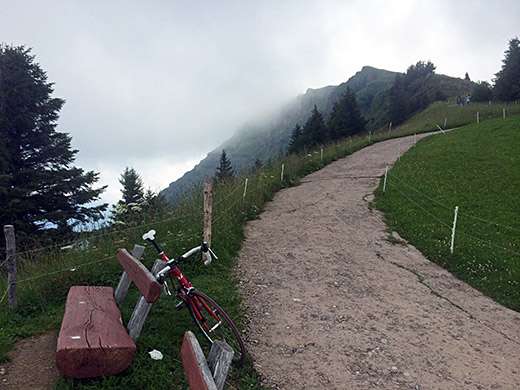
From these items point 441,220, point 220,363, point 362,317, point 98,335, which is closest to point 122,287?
point 98,335

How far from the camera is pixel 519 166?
46.9 ft

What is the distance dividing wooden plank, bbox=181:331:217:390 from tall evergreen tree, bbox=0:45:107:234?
46.9 ft

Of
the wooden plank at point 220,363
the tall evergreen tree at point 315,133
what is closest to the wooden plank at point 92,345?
the wooden plank at point 220,363

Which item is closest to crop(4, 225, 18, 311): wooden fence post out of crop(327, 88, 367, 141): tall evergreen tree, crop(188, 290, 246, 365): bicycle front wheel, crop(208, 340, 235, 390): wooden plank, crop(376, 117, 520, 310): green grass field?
crop(188, 290, 246, 365): bicycle front wheel

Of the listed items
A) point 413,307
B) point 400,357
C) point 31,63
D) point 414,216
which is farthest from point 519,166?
point 31,63

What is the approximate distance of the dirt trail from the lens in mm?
3975

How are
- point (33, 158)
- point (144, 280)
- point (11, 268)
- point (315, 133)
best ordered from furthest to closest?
point (315, 133), point (33, 158), point (11, 268), point (144, 280)

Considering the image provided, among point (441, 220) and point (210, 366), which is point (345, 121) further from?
point (210, 366)

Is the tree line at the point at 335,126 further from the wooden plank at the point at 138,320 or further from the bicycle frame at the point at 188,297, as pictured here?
the wooden plank at the point at 138,320

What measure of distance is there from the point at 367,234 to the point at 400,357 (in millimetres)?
5516

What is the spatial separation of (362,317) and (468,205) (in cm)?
887

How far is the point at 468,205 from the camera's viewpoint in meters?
11.5

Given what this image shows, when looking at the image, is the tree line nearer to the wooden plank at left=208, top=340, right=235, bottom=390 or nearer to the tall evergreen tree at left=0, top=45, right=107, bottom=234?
the tall evergreen tree at left=0, top=45, right=107, bottom=234

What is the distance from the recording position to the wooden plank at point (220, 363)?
190 cm
